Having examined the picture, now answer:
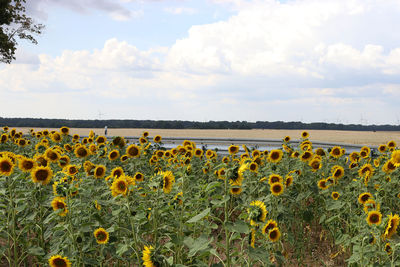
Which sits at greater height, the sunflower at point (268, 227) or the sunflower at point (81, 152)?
the sunflower at point (81, 152)

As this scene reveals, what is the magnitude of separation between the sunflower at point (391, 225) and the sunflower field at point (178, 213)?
0.01 m

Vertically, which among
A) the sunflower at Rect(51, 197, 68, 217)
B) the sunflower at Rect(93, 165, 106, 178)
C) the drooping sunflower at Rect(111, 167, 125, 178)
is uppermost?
the drooping sunflower at Rect(111, 167, 125, 178)

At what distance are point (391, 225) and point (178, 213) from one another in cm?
224

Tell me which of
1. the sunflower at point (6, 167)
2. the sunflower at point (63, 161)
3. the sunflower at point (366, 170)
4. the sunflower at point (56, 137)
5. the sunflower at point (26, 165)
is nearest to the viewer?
the sunflower at point (6, 167)

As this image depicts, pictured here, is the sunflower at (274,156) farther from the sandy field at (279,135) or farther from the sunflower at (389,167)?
the sandy field at (279,135)

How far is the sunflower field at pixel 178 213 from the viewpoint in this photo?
3516 millimetres

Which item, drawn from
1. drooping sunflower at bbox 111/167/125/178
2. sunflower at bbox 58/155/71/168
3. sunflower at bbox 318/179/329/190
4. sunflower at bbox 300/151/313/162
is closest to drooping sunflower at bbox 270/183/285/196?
sunflower at bbox 318/179/329/190

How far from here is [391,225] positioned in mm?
3920

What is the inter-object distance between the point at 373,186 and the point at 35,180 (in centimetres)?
549

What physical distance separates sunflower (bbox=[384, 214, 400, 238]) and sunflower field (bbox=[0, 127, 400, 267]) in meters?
0.01

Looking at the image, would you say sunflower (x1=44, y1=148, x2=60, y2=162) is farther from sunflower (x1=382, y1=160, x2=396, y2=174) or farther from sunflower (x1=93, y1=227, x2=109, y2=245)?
sunflower (x1=382, y1=160, x2=396, y2=174)

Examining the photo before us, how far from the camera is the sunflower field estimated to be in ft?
11.5

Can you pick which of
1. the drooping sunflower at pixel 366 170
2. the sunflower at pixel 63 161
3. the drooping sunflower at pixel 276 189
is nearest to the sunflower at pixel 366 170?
the drooping sunflower at pixel 366 170

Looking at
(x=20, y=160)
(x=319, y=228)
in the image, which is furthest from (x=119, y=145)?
(x=319, y=228)
